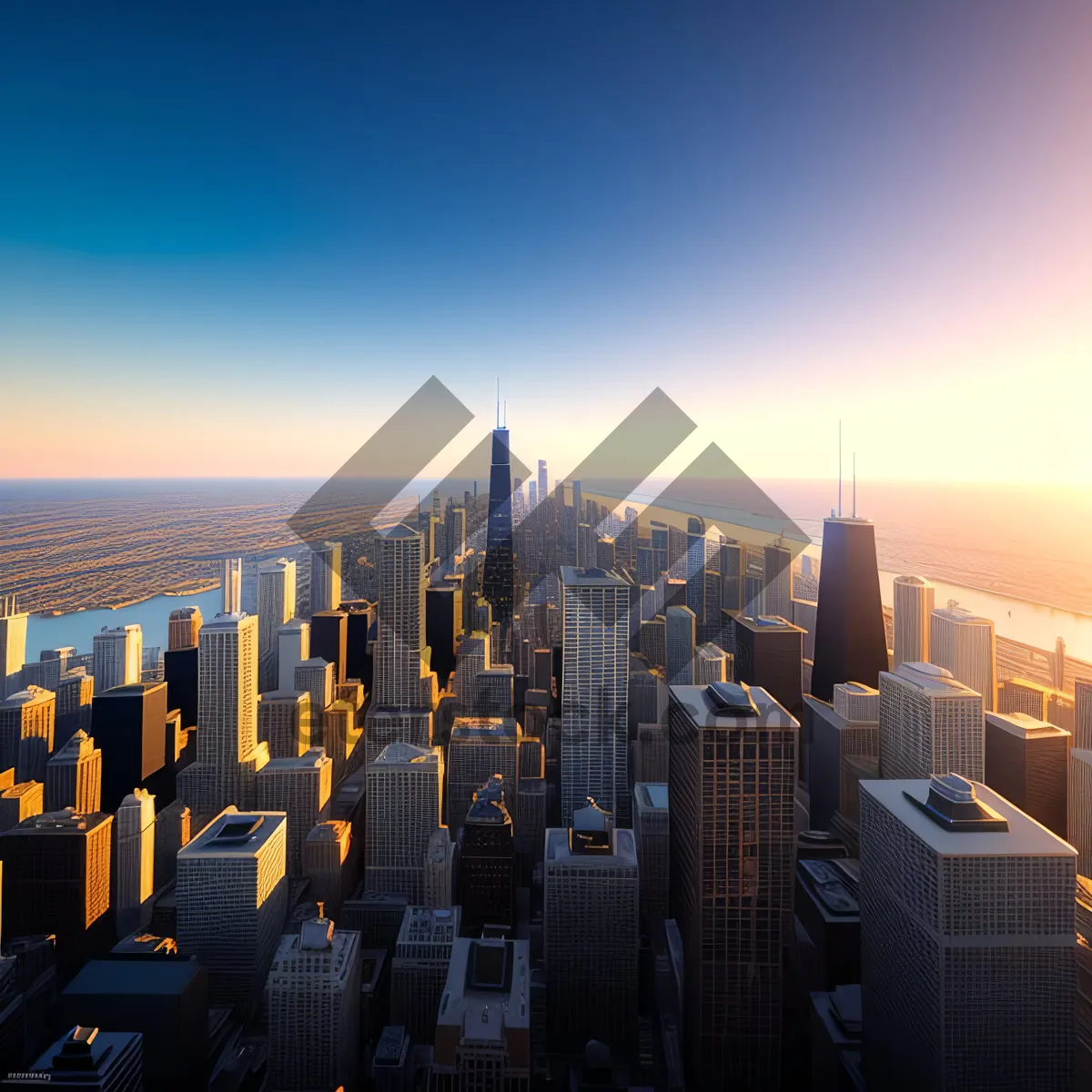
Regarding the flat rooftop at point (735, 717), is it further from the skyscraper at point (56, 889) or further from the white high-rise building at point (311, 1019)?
the skyscraper at point (56, 889)

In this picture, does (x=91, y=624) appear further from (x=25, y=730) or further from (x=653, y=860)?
(x=653, y=860)

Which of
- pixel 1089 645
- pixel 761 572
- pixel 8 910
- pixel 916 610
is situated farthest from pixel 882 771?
pixel 8 910

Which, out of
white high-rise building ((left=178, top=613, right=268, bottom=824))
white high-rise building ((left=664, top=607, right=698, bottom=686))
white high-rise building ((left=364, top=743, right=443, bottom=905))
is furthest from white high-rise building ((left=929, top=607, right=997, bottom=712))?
white high-rise building ((left=178, top=613, right=268, bottom=824))

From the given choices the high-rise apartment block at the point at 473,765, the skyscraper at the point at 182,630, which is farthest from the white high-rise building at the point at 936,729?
the skyscraper at the point at 182,630

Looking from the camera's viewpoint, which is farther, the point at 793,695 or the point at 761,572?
the point at 761,572

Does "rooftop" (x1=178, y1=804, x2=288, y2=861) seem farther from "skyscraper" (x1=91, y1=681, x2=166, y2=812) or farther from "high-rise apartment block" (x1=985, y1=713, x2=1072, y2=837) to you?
"high-rise apartment block" (x1=985, y1=713, x2=1072, y2=837)

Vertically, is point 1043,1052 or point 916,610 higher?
point 916,610

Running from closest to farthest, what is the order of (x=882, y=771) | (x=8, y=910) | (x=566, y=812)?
(x=8, y=910) → (x=882, y=771) → (x=566, y=812)

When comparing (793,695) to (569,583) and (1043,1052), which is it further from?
(1043,1052)
